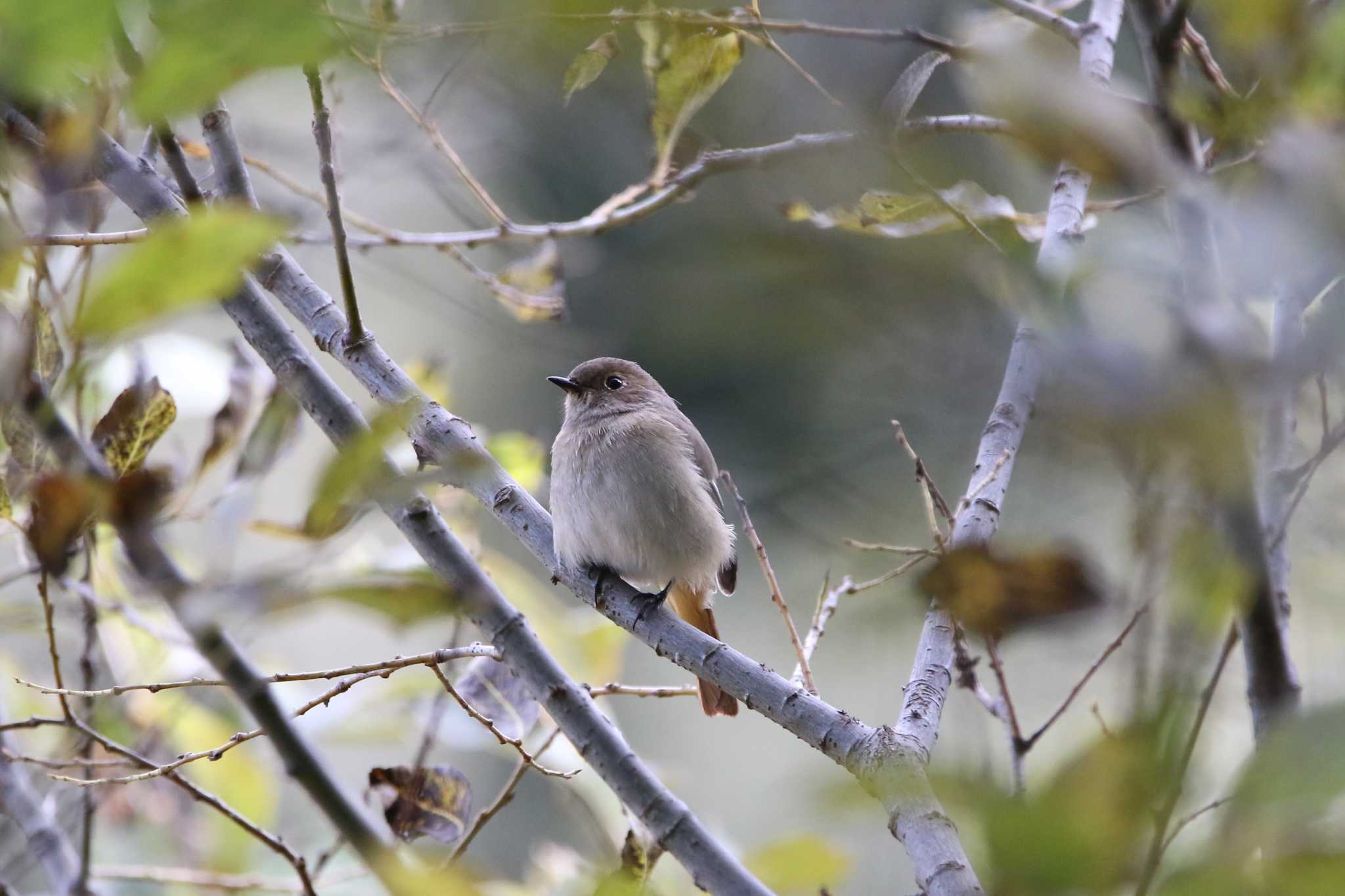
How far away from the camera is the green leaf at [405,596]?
21.6 inches

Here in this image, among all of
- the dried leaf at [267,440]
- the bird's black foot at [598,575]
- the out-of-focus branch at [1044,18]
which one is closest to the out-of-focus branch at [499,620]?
the dried leaf at [267,440]

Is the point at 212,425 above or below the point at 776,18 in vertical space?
below

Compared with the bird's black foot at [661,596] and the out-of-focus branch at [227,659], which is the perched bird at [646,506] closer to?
the bird's black foot at [661,596]

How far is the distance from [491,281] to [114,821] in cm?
163

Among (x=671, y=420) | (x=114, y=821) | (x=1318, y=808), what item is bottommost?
(x=1318, y=808)

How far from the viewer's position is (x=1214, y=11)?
1.96 feet

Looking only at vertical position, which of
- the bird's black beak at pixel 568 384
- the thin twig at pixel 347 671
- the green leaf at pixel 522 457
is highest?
the bird's black beak at pixel 568 384

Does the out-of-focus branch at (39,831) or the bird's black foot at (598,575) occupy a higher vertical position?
the bird's black foot at (598,575)

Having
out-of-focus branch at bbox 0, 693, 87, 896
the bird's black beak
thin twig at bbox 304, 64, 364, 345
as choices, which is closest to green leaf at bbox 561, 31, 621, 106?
thin twig at bbox 304, 64, 364, 345

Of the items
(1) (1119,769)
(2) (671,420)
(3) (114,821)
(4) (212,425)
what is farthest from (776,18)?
(3) (114,821)

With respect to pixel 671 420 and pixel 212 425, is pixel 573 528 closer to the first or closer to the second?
pixel 671 420

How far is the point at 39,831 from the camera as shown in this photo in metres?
1.61

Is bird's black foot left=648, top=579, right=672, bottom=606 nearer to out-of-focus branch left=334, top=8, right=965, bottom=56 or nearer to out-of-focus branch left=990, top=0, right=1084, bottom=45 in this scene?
out-of-focus branch left=334, top=8, right=965, bottom=56

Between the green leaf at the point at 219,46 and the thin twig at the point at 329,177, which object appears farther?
the thin twig at the point at 329,177
